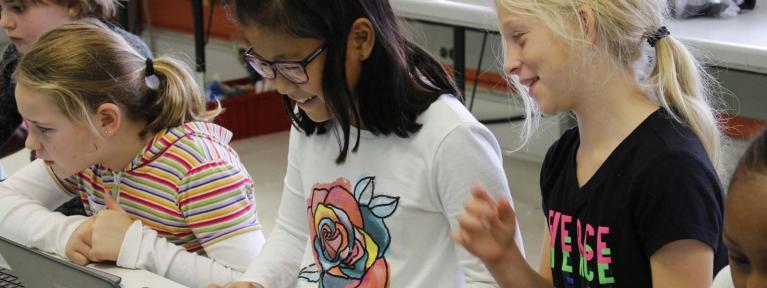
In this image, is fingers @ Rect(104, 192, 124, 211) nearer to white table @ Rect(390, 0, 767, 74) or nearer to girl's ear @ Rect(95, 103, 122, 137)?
girl's ear @ Rect(95, 103, 122, 137)

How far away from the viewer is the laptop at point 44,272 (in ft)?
3.97

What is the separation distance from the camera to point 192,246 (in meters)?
1.65

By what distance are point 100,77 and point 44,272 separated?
0.41 metres

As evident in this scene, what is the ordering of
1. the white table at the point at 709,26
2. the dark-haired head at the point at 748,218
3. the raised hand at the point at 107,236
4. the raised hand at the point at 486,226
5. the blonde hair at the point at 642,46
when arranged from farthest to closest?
the white table at the point at 709,26 → the raised hand at the point at 107,236 → the blonde hair at the point at 642,46 → the raised hand at the point at 486,226 → the dark-haired head at the point at 748,218

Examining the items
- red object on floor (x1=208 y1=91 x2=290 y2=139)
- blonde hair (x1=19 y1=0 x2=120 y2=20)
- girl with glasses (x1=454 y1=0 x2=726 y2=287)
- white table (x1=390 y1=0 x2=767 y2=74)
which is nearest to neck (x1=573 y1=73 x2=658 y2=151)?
girl with glasses (x1=454 y1=0 x2=726 y2=287)

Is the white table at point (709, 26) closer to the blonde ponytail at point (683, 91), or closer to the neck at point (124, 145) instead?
the neck at point (124, 145)

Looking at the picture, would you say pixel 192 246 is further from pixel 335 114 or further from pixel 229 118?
pixel 229 118

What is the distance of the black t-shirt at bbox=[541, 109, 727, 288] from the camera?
3.62 ft

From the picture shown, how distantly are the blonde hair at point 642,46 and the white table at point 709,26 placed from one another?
32.1 inches

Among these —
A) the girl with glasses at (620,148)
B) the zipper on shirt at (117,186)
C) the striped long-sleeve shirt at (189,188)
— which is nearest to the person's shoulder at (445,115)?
the girl with glasses at (620,148)

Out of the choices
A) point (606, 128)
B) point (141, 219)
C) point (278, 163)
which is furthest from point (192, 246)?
point (278, 163)

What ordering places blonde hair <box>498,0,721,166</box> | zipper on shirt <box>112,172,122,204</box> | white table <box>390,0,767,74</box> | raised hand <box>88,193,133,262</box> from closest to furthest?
blonde hair <box>498,0,721,166</box> < raised hand <box>88,193,133,262</box> < zipper on shirt <box>112,172,122,204</box> < white table <box>390,0,767,74</box>

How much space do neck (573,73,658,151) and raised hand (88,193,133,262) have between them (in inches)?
29.6

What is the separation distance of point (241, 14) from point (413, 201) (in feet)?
1.07
